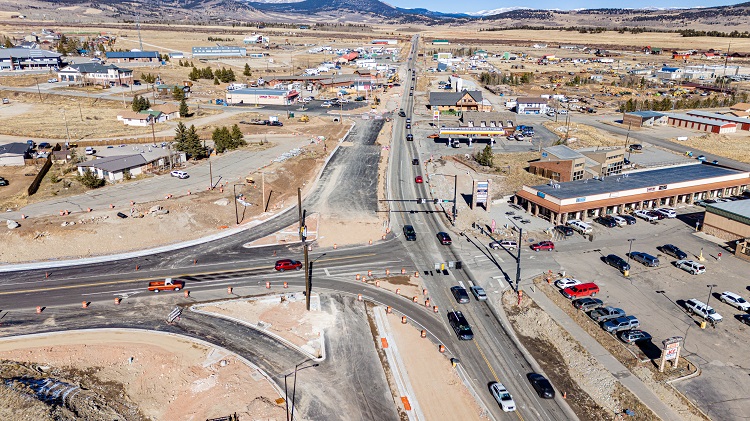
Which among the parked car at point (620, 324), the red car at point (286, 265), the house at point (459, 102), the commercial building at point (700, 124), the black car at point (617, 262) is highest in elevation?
the house at point (459, 102)

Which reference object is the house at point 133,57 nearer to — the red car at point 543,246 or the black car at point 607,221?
the black car at point 607,221

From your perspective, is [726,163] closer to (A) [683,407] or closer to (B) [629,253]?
(B) [629,253]

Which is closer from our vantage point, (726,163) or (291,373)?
(291,373)

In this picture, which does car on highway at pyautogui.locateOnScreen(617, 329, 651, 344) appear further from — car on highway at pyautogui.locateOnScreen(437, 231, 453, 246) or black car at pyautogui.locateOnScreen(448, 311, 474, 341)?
car on highway at pyautogui.locateOnScreen(437, 231, 453, 246)

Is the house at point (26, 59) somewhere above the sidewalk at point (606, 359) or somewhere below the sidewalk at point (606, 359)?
above

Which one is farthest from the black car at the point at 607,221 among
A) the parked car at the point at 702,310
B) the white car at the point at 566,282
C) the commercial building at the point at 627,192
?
the parked car at the point at 702,310

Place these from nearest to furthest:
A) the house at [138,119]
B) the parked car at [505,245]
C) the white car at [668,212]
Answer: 1. the parked car at [505,245]
2. the white car at [668,212]
3. the house at [138,119]

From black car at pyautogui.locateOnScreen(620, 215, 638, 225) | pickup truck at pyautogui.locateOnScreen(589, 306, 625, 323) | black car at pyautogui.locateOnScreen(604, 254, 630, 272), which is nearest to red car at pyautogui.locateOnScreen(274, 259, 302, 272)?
pickup truck at pyautogui.locateOnScreen(589, 306, 625, 323)

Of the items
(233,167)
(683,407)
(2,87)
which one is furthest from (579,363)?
(2,87)
